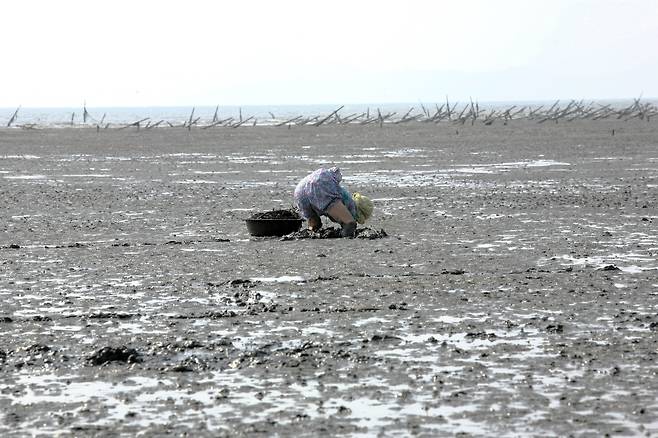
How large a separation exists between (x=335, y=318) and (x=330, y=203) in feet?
18.3

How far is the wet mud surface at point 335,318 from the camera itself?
6.36 m

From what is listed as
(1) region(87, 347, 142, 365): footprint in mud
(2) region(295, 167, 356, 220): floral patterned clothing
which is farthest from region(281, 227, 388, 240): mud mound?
(1) region(87, 347, 142, 365): footprint in mud

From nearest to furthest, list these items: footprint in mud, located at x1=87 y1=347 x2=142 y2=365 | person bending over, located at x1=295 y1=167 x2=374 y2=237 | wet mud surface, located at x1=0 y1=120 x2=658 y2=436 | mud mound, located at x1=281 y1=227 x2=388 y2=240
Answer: wet mud surface, located at x1=0 y1=120 x2=658 y2=436 < footprint in mud, located at x1=87 y1=347 x2=142 y2=365 < mud mound, located at x1=281 y1=227 x2=388 y2=240 < person bending over, located at x1=295 y1=167 x2=374 y2=237

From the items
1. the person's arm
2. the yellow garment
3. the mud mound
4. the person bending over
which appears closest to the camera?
the mud mound

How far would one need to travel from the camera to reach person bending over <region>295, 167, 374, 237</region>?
14586mm

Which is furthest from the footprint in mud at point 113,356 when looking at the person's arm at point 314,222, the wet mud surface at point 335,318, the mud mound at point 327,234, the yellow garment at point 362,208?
the yellow garment at point 362,208

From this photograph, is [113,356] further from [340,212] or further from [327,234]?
[340,212]

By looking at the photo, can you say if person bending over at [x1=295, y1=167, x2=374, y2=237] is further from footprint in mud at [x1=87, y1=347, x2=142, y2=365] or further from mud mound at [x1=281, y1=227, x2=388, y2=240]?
footprint in mud at [x1=87, y1=347, x2=142, y2=365]

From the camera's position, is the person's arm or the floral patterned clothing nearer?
the floral patterned clothing

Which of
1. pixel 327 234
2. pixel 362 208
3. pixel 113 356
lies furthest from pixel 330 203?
pixel 113 356

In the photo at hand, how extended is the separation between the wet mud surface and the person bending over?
49 centimetres

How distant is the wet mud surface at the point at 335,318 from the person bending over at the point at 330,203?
492 mm

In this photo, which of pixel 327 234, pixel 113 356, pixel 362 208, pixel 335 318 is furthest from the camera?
pixel 362 208

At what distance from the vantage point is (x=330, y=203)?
14.6 m
